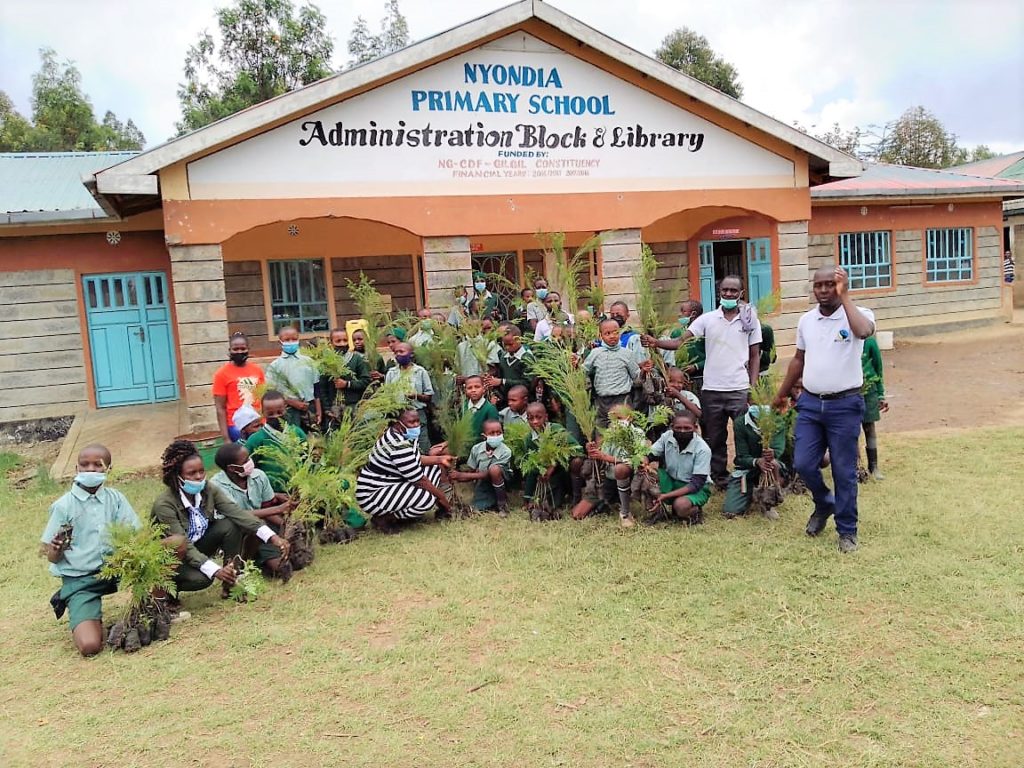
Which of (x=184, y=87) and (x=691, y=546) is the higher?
(x=184, y=87)

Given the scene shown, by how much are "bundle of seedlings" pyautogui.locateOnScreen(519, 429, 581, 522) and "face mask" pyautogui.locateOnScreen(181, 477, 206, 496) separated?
7.46 feet

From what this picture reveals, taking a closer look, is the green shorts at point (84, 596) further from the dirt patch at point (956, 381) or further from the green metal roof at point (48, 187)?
the dirt patch at point (956, 381)

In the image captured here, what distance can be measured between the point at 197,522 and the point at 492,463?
2.24 metres

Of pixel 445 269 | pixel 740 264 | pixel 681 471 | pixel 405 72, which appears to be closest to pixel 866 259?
pixel 740 264

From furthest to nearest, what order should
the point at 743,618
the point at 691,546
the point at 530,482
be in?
1. the point at 530,482
2. the point at 691,546
3. the point at 743,618

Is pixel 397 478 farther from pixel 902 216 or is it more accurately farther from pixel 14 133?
pixel 14 133

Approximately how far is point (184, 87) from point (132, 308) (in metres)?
15.5

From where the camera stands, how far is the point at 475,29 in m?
9.47

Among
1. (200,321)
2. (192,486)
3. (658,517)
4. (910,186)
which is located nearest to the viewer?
(192,486)

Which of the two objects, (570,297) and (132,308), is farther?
(132,308)

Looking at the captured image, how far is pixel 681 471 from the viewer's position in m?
5.60

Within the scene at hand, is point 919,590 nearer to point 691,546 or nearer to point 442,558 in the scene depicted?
point 691,546

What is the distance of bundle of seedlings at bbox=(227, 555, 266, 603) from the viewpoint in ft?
Answer: 15.3

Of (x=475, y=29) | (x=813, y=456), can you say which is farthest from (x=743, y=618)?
(x=475, y=29)
